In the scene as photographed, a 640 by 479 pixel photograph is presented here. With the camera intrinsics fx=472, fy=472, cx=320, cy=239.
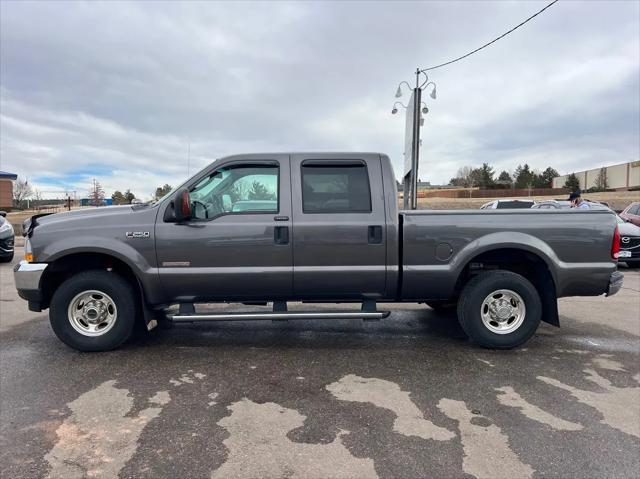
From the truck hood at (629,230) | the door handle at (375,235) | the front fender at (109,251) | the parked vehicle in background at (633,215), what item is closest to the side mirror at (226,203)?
the front fender at (109,251)

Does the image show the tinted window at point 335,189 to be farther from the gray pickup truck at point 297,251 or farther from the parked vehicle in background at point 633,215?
the parked vehicle in background at point 633,215

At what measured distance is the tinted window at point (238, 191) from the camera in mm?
4785

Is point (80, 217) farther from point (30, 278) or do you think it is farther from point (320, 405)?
point (320, 405)

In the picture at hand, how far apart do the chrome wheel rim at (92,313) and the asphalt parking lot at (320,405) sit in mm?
271

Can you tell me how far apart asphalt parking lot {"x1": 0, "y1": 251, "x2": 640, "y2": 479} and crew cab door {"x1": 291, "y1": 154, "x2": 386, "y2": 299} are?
2.37ft

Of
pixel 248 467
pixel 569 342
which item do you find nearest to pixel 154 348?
pixel 248 467

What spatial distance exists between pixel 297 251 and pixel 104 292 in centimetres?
197

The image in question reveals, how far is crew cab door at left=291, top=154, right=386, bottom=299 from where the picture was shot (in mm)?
4730

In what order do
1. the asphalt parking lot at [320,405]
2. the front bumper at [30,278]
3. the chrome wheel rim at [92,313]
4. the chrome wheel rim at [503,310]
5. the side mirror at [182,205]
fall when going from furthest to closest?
1. the chrome wheel rim at [503,310]
2. the chrome wheel rim at [92,313]
3. the front bumper at [30,278]
4. the side mirror at [182,205]
5. the asphalt parking lot at [320,405]

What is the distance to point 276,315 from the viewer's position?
187 inches

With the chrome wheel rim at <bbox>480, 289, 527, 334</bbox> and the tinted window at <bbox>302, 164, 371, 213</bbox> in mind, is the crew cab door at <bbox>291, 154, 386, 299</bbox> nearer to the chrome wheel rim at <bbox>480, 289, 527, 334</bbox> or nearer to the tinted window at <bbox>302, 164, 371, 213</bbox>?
the tinted window at <bbox>302, 164, 371, 213</bbox>

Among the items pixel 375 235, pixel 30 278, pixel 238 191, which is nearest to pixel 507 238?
pixel 375 235

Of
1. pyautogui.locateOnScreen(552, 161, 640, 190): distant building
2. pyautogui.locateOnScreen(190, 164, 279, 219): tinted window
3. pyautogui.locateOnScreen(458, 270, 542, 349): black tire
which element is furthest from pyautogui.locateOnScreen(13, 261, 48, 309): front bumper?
pyautogui.locateOnScreen(552, 161, 640, 190): distant building

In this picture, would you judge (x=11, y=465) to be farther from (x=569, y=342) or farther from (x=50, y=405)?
(x=569, y=342)
